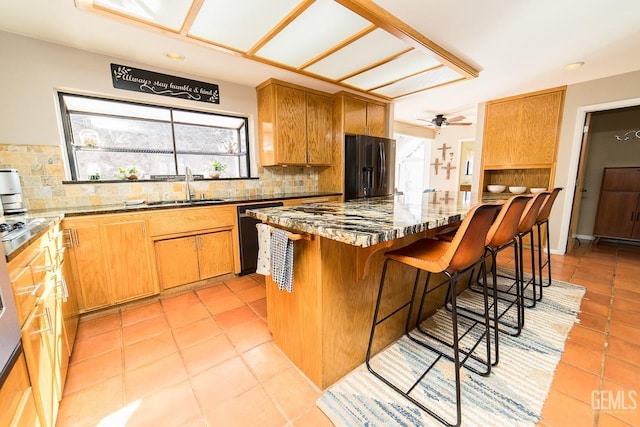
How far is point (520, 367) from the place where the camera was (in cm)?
155

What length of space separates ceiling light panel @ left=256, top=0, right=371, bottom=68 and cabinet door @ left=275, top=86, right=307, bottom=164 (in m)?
0.68

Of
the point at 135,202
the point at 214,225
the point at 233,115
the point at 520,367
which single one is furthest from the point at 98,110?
the point at 520,367

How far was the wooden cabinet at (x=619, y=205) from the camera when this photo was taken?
379cm

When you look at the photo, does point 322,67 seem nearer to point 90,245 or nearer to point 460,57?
point 460,57

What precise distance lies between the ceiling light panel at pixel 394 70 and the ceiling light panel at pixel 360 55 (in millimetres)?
152

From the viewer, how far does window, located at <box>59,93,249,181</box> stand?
2611mm

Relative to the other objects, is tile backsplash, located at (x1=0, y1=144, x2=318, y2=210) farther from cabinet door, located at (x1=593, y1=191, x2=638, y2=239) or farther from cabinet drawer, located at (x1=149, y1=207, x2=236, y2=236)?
cabinet door, located at (x1=593, y1=191, x2=638, y2=239)

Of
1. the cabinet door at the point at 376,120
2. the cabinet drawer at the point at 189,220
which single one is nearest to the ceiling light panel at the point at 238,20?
the cabinet drawer at the point at 189,220

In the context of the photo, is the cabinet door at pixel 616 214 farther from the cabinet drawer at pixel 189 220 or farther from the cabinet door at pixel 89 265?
the cabinet door at pixel 89 265

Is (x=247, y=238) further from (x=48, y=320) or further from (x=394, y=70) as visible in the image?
(x=394, y=70)

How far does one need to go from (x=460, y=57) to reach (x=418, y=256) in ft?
8.28

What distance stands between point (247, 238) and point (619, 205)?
18.1ft

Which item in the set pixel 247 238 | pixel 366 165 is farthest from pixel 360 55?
pixel 247 238

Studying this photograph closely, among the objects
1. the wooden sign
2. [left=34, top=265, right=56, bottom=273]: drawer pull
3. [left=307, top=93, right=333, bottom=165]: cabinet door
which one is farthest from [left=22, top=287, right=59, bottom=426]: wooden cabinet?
[left=307, top=93, right=333, bottom=165]: cabinet door
